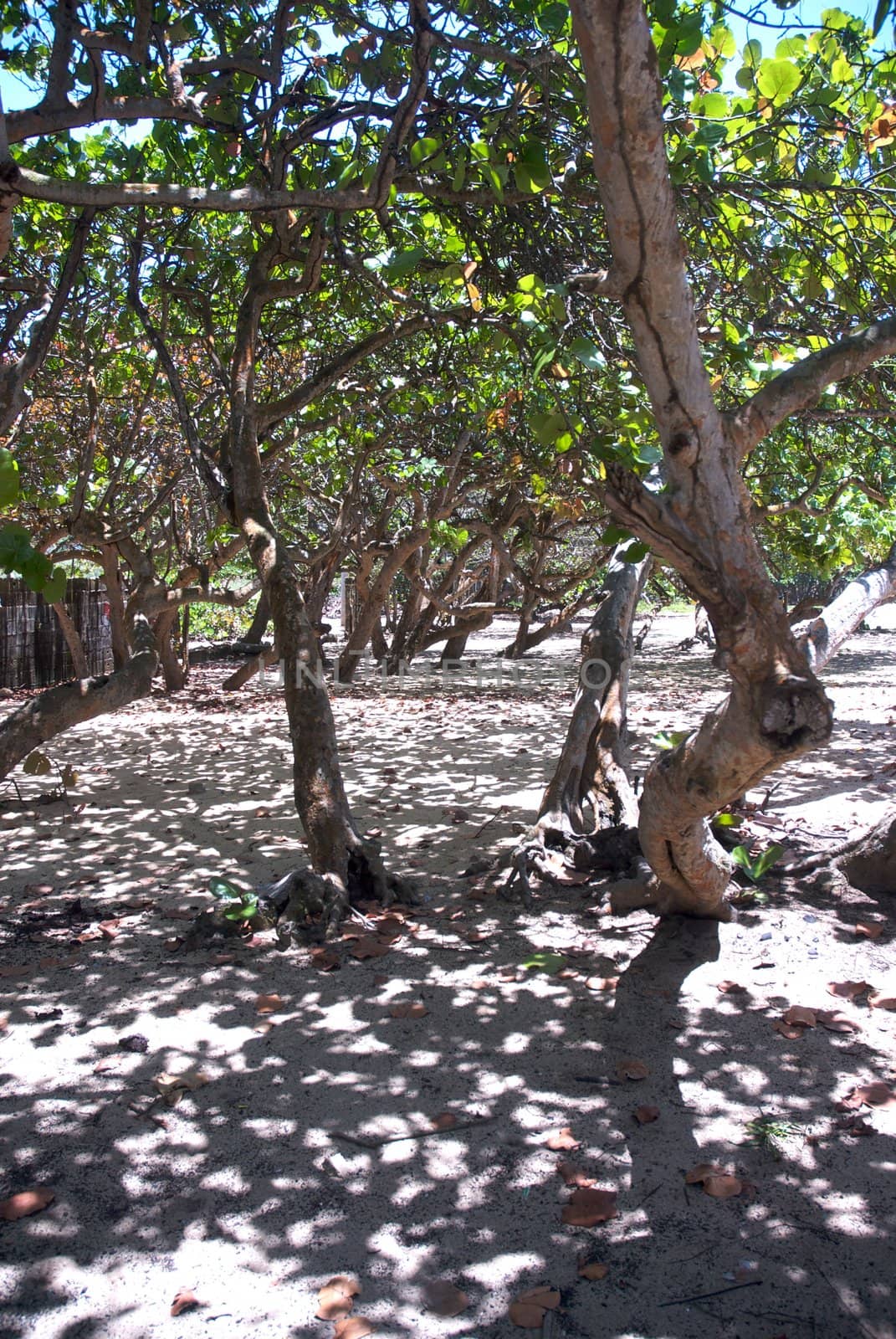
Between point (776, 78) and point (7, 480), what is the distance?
3964mm

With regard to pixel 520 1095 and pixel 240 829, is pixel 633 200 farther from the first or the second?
pixel 240 829

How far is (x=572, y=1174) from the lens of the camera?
120 inches

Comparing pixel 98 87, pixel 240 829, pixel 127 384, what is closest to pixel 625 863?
pixel 240 829

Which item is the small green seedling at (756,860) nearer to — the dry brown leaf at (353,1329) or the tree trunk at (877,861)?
the tree trunk at (877,861)

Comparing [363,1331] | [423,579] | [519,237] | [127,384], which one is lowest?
[363,1331]

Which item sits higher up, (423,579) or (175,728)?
(423,579)

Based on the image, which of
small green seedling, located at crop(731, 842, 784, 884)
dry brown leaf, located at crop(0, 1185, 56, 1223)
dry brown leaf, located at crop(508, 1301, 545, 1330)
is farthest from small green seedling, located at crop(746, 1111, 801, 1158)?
dry brown leaf, located at crop(0, 1185, 56, 1223)

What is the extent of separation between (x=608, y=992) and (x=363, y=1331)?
215 centimetres

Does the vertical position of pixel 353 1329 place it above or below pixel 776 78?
below

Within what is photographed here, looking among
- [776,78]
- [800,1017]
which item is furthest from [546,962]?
[776,78]

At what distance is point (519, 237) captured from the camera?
5.39 metres

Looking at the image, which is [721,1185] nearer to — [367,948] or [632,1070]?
[632,1070]

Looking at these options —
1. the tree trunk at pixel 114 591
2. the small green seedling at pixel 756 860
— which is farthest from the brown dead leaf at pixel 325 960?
the tree trunk at pixel 114 591

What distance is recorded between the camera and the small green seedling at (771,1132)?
3.16m
